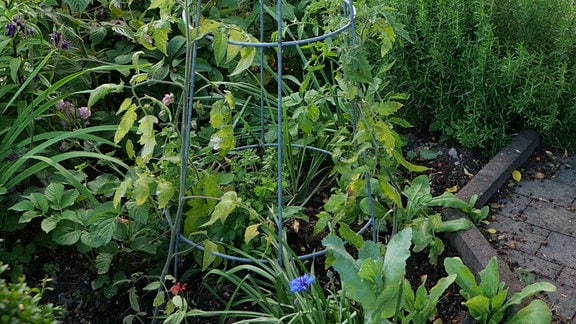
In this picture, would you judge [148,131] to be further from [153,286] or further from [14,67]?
[14,67]

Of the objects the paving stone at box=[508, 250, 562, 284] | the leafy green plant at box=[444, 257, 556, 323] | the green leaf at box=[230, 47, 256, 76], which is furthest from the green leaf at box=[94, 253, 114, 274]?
the paving stone at box=[508, 250, 562, 284]

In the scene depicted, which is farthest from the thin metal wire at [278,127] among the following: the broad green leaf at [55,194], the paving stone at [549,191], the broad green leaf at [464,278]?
the paving stone at [549,191]

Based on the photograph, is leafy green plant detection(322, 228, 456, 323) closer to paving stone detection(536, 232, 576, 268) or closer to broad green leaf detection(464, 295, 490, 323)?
broad green leaf detection(464, 295, 490, 323)

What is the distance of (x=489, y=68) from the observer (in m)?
4.08

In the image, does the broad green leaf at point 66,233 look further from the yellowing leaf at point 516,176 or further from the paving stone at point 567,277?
the yellowing leaf at point 516,176

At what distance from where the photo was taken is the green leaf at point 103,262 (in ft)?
11.0

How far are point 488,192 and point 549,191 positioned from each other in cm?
34

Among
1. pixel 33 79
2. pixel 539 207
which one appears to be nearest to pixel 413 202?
pixel 539 207

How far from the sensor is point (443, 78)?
4.19 m

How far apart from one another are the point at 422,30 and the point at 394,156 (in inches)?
43.8

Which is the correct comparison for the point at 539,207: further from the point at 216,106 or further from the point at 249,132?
the point at 216,106

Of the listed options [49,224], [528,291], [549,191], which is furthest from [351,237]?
[549,191]

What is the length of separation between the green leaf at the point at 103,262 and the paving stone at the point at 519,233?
164cm

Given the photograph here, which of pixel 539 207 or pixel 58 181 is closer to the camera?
pixel 58 181
